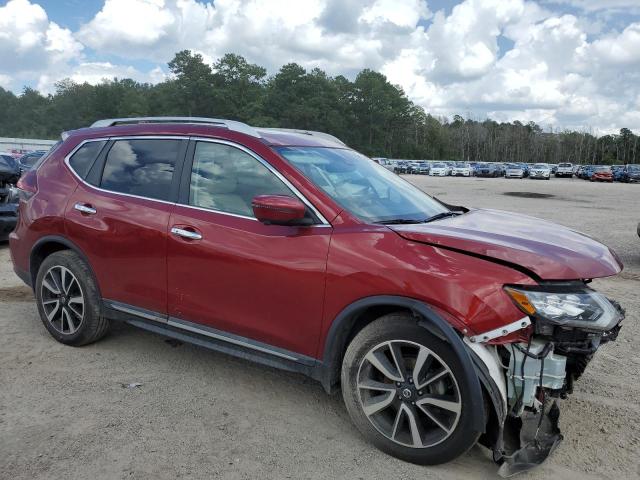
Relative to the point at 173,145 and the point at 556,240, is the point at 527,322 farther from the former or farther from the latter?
the point at 173,145

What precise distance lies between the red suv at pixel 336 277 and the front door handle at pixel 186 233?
11mm

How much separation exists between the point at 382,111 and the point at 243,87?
31010 millimetres

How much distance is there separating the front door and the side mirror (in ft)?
0.41

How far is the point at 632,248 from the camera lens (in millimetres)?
9883

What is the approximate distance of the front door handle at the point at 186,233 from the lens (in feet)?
11.7

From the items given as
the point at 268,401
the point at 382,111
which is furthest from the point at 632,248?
the point at 382,111

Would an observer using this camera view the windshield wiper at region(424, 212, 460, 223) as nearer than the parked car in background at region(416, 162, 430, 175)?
Yes

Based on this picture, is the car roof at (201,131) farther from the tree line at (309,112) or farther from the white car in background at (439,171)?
the tree line at (309,112)

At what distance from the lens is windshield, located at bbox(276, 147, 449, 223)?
11.1 ft

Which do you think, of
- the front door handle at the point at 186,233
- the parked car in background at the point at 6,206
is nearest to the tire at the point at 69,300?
the front door handle at the point at 186,233

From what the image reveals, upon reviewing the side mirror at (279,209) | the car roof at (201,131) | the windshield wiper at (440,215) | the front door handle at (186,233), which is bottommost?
the front door handle at (186,233)

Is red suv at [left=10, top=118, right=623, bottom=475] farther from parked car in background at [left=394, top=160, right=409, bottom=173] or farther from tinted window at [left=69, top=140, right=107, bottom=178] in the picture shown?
parked car in background at [left=394, top=160, right=409, bottom=173]

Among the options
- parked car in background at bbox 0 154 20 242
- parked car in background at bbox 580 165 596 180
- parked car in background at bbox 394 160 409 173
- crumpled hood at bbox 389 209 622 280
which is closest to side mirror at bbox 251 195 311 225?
crumpled hood at bbox 389 209 622 280

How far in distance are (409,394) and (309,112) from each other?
9974cm
